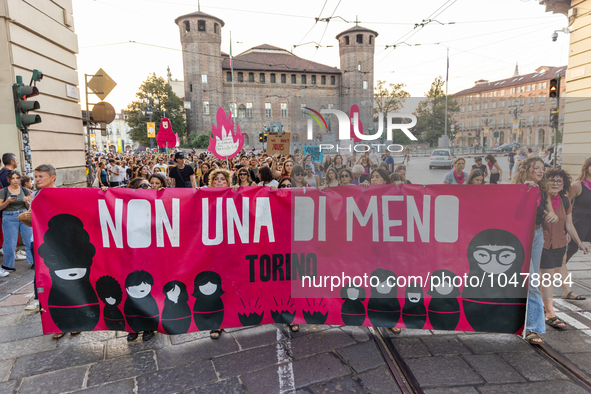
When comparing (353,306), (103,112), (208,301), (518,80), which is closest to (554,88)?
(353,306)

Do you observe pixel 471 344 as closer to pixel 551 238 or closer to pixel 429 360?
pixel 429 360

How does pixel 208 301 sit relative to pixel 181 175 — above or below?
below

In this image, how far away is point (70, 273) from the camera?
10.8ft

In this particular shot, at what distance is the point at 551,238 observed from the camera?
383 cm

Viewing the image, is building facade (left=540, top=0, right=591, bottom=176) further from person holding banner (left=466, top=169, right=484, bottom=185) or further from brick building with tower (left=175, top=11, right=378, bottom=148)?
brick building with tower (left=175, top=11, right=378, bottom=148)

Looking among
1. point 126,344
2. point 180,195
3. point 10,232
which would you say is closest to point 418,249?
point 180,195

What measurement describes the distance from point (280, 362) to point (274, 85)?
200 feet

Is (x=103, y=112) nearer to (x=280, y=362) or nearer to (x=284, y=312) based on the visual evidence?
(x=284, y=312)

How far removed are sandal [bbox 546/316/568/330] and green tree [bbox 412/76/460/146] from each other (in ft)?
149

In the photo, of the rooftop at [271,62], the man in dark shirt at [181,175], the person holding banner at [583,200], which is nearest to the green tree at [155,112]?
the rooftop at [271,62]

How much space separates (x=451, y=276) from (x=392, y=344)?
0.84 metres

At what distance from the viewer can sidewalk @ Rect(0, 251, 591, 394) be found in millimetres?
2771

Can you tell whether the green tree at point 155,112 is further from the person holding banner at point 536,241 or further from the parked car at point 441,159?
the person holding banner at point 536,241

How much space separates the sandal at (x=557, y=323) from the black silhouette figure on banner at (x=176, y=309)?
3.65 m
